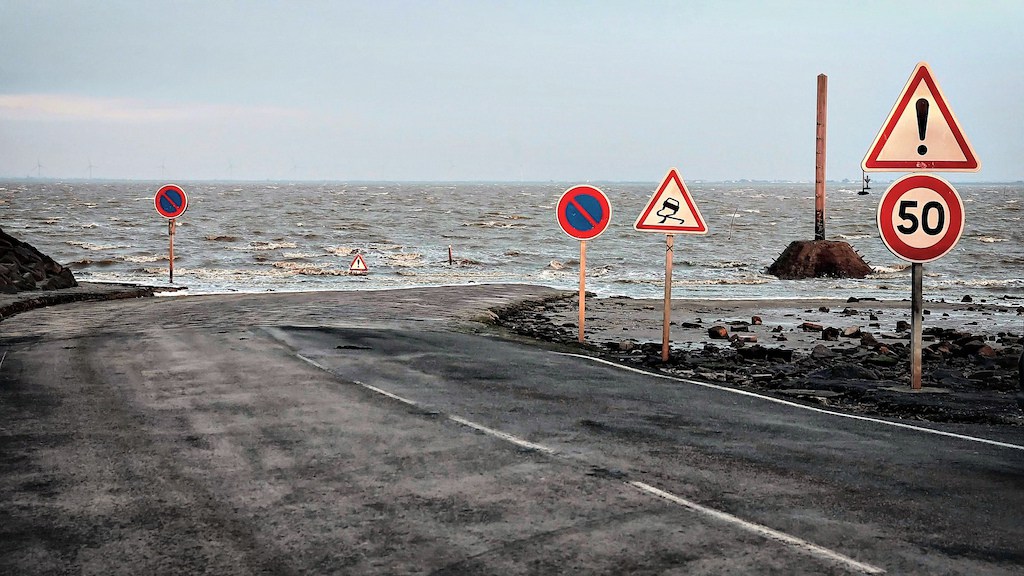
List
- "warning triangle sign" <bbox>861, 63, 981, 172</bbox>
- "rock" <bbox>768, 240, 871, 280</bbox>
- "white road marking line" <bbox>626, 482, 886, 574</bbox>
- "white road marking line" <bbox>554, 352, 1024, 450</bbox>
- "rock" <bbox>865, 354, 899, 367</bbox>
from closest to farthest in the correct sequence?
"white road marking line" <bbox>626, 482, 886, 574</bbox> < "white road marking line" <bbox>554, 352, 1024, 450</bbox> < "warning triangle sign" <bbox>861, 63, 981, 172</bbox> < "rock" <bbox>865, 354, 899, 367</bbox> < "rock" <bbox>768, 240, 871, 280</bbox>

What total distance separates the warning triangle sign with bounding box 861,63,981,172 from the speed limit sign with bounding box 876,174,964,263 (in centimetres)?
17

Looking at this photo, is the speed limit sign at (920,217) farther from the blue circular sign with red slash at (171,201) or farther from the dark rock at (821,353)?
the blue circular sign with red slash at (171,201)

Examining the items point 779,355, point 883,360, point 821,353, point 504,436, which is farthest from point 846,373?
point 504,436

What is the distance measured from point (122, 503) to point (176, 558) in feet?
3.34

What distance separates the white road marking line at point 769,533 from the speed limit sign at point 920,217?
4711 mm

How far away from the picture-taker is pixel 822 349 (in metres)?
13.3

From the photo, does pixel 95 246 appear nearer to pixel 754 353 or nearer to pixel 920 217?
pixel 754 353

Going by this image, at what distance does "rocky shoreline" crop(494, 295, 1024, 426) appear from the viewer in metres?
9.48

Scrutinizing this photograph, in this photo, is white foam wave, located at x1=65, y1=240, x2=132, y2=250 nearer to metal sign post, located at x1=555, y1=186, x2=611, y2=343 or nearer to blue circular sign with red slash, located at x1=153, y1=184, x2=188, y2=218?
blue circular sign with red slash, located at x1=153, y1=184, x2=188, y2=218

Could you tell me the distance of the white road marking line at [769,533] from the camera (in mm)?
4496

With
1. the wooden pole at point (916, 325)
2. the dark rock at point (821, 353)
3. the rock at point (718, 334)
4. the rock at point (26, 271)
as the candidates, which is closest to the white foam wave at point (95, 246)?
the rock at point (26, 271)

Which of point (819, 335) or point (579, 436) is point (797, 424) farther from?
point (819, 335)

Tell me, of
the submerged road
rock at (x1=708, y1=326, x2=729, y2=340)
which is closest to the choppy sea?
rock at (x1=708, y1=326, x2=729, y2=340)

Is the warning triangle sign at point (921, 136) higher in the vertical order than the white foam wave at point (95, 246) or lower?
higher
